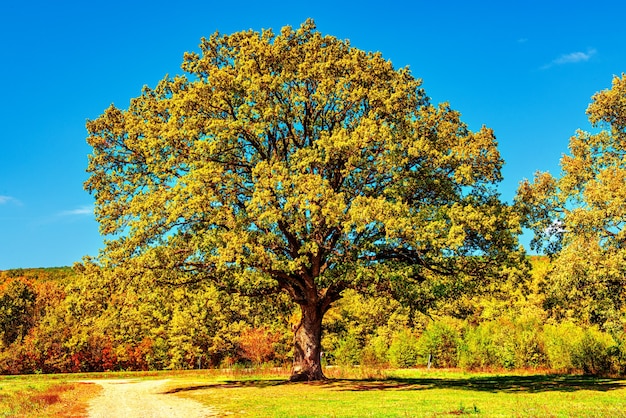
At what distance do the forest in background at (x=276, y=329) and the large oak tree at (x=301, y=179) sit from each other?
263 cm

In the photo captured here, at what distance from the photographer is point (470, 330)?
46750 mm

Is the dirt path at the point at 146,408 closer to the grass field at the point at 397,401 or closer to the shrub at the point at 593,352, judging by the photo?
the grass field at the point at 397,401

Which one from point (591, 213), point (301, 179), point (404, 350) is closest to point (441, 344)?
point (404, 350)

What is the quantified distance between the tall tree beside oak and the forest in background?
0.91m

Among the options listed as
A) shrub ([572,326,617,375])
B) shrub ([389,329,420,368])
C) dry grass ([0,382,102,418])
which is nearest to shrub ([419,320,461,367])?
shrub ([389,329,420,368])

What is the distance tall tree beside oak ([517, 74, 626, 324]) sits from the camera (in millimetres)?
28188

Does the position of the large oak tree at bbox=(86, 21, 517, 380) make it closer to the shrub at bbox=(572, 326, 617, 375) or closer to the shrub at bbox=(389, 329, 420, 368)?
the shrub at bbox=(572, 326, 617, 375)

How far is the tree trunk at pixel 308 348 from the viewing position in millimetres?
27875

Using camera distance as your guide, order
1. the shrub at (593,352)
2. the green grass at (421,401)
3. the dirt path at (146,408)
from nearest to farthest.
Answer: the green grass at (421,401)
the dirt path at (146,408)
the shrub at (593,352)

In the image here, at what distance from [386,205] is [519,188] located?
13911mm

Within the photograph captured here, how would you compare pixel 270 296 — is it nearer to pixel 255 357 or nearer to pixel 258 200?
pixel 258 200

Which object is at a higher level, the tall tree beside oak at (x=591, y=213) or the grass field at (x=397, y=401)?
the tall tree beside oak at (x=591, y=213)

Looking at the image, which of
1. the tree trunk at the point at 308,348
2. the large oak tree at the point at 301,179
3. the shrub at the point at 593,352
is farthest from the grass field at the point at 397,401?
the shrub at the point at 593,352

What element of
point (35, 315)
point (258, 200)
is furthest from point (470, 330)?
point (35, 315)
